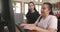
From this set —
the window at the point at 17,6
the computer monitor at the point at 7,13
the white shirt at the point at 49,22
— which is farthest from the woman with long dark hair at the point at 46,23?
the window at the point at 17,6

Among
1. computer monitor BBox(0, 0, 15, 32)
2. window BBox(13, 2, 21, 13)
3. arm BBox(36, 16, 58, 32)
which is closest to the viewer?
computer monitor BBox(0, 0, 15, 32)

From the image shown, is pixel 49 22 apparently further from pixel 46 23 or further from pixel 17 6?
pixel 17 6

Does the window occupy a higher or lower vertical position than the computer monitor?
lower

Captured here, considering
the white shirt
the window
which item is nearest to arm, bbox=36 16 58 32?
the white shirt

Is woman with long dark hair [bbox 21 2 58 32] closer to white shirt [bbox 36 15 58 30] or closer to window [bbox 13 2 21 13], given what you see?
white shirt [bbox 36 15 58 30]

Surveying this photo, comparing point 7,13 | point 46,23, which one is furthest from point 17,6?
point 7,13

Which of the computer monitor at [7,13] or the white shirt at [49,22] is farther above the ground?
the computer monitor at [7,13]

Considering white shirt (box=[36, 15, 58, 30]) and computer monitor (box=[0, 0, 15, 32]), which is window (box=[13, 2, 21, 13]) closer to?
white shirt (box=[36, 15, 58, 30])

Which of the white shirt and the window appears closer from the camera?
the white shirt

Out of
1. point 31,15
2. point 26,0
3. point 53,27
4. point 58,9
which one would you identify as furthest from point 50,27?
point 58,9

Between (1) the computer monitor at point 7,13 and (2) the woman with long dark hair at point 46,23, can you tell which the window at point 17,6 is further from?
(1) the computer monitor at point 7,13

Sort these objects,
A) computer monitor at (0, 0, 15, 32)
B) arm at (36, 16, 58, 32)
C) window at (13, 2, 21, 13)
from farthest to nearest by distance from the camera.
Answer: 1. window at (13, 2, 21, 13)
2. arm at (36, 16, 58, 32)
3. computer monitor at (0, 0, 15, 32)

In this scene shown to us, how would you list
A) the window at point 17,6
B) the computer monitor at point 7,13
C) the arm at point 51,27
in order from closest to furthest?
the computer monitor at point 7,13
the arm at point 51,27
the window at point 17,6

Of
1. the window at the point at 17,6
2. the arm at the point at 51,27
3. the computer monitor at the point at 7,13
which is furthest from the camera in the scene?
the window at the point at 17,6
